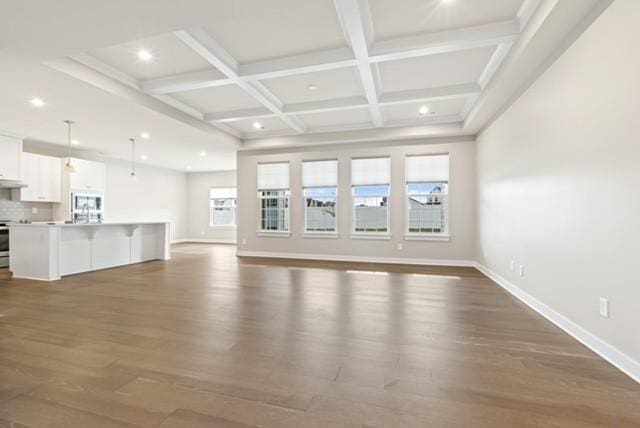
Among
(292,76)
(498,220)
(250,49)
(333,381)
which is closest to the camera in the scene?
(333,381)

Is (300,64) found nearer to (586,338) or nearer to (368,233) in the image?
(586,338)

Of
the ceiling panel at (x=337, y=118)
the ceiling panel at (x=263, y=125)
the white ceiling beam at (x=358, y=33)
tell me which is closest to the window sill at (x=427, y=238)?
the ceiling panel at (x=337, y=118)

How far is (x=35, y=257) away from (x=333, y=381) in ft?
18.9

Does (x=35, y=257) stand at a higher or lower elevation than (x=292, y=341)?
higher

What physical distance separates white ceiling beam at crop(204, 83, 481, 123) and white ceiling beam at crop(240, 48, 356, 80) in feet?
4.43

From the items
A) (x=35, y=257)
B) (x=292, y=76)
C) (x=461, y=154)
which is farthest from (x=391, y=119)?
(x=35, y=257)

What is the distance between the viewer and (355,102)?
501cm

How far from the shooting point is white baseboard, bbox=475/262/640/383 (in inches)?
78.8

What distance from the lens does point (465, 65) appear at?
386cm

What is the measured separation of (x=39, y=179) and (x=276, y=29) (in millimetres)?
7019

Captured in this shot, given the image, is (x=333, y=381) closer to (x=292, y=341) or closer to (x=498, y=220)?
(x=292, y=341)

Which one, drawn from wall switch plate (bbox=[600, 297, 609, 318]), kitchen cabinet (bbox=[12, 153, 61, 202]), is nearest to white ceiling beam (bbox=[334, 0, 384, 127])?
wall switch plate (bbox=[600, 297, 609, 318])

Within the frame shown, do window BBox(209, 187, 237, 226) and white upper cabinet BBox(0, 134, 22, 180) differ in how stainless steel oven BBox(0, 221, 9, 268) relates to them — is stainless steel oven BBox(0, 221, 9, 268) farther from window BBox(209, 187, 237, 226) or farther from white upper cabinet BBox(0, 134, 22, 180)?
window BBox(209, 187, 237, 226)

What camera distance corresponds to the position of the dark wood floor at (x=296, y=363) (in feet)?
5.24
